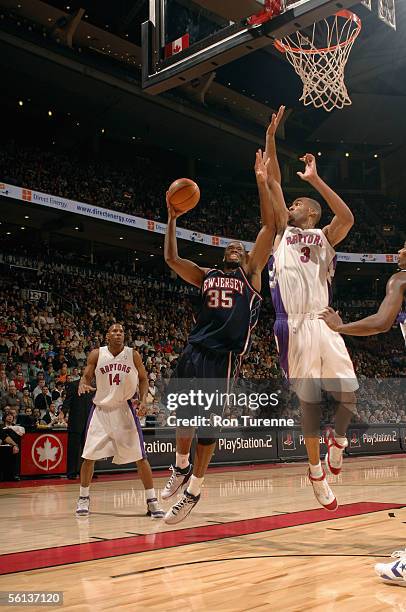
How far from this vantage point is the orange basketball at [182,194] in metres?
5.01

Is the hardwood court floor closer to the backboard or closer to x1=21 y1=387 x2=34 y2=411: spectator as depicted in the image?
x1=21 y1=387 x2=34 y2=411: spectator

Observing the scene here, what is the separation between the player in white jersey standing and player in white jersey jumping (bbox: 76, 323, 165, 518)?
7.15 ft

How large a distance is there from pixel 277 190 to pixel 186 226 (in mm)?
16702

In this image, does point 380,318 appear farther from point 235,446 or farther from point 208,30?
point 235,446

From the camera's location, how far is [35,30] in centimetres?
1859

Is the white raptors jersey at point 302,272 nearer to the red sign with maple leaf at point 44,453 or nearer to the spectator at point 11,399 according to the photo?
the red sign with maple leaf at point 44,453

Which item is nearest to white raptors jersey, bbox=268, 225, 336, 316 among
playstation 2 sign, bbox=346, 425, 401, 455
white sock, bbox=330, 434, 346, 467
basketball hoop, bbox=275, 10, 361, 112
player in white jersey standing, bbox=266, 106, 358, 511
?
player in white jersey standing, bbox=266, 106, 358, 511

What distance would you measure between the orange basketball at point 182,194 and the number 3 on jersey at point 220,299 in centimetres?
67

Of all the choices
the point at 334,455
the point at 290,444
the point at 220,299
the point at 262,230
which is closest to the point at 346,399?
the point at 334,455

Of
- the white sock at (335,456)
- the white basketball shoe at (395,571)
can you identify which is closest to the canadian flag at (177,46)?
the white sock at (335,456)

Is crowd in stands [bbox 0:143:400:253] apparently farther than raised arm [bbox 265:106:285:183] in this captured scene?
Yes

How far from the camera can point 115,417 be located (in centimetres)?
652

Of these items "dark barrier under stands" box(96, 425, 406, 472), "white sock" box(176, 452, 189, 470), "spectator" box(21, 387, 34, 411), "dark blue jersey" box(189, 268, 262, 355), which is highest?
"dark blue jersey" box(189, 268, 262, 355)

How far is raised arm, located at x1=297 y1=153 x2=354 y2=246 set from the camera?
4.69 meters
